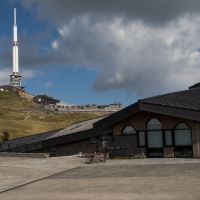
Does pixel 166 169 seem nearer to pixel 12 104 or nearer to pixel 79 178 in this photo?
pixel 79 178

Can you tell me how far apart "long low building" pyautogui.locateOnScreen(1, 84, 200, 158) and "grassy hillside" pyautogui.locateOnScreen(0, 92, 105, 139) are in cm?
3217

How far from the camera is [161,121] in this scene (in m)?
21.2

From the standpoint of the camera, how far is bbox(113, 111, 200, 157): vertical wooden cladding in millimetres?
19938

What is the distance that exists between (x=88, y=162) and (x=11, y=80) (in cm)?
16219

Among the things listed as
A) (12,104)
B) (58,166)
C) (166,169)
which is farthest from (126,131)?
(12,104)

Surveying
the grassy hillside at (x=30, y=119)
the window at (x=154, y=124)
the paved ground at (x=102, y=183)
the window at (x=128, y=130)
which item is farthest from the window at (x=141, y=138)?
the grassy hillside at (x=30, y=119)

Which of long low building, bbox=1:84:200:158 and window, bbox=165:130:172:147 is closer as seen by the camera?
long low building, bbox=1:84:200:158

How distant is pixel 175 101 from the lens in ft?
70.5

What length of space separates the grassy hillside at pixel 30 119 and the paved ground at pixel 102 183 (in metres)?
37.4

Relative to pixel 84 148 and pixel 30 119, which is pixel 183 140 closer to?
pixel 84 148

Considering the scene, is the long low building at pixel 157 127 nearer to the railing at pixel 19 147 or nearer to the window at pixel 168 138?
the window at pixel 168 138

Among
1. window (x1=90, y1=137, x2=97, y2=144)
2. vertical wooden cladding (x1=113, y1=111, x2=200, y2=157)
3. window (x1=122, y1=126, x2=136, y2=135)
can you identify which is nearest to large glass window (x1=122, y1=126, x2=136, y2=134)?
window (x1=122, y1=126, x2=136, y2=135)

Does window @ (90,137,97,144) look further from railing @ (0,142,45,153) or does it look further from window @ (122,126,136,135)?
railing @ (0,142,45,153)

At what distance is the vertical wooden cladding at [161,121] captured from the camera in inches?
785
